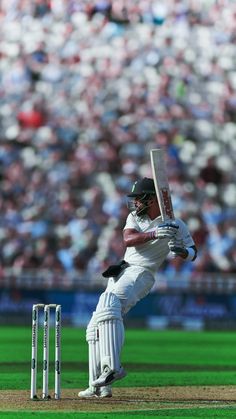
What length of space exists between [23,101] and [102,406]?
57.5 feet

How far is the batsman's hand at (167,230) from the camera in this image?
9.41 metres

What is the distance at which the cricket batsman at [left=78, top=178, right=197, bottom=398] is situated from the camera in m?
9.48

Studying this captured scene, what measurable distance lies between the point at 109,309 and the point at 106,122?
53.0 ft

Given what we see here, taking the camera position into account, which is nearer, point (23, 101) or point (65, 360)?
point (65, 360)

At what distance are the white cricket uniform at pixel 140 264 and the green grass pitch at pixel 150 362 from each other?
4.51 feet

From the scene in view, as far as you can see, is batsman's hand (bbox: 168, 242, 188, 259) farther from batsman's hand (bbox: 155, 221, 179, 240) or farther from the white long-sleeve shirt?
the white long-sleeve shirt

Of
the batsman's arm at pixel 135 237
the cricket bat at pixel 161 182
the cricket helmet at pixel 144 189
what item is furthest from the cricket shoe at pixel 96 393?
the cricket helmet at pixel 144 189

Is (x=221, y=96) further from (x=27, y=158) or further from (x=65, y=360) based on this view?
(x=65, y=360)

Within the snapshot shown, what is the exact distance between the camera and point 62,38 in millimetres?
26688

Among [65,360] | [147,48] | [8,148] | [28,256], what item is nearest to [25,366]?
[65,360]

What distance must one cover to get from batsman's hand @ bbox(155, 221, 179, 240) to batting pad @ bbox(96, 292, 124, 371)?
0.77m

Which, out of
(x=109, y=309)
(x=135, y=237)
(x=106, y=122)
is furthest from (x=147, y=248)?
(x=106, y=122)

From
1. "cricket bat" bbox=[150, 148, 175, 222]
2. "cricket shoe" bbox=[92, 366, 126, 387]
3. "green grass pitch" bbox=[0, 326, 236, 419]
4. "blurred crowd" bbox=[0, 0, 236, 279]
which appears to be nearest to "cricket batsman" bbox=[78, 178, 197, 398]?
"cricket shoe" bbox=[92, 366, 126, 387]

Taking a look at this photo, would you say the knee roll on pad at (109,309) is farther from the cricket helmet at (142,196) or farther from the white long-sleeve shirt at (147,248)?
Answer: the cricket helmet at (142,196)
